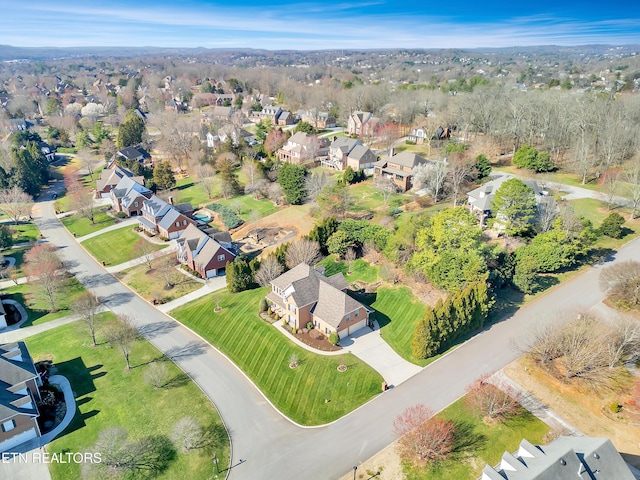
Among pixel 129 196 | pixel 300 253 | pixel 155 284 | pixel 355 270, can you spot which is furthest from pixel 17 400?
pixel 129 196

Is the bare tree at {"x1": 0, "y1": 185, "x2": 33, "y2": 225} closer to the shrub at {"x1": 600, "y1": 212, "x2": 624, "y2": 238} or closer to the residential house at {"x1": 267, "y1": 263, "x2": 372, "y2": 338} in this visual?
the residential house at {"x1": 267, "y1": 263, "x2": 372, "y2": 338}

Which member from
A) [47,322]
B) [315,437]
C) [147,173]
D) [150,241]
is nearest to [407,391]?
[315,437]

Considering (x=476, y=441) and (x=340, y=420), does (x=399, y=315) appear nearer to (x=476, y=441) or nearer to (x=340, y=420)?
(x=340, y=420)

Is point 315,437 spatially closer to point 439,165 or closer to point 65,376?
point 65,376

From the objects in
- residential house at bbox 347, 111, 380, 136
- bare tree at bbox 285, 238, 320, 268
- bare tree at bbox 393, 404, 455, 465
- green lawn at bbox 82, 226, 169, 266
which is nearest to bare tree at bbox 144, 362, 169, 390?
bare tree at bbox 285, 238, 320, 268

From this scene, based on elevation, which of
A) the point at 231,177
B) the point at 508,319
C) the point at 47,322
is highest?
the point at 231,177

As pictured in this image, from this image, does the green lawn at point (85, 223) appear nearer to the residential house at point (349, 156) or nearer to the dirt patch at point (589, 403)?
the residential house at point (349, 156)
